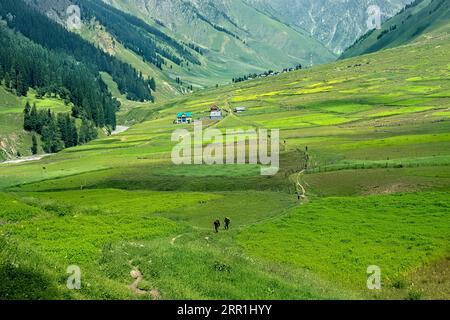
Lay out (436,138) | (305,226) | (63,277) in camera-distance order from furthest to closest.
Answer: (436,138), (305,226), (63,277)

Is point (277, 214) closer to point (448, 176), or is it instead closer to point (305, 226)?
point (305, 226)

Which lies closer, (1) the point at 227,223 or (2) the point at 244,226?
(1) the point at 227,223

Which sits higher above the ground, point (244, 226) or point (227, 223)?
point (227, 223)

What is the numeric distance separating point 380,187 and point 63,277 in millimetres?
59764

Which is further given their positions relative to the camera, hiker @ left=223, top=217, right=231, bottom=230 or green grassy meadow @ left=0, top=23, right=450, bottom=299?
hiker @ left=223, top=217, right=231, bottom=230

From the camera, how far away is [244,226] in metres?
65.1

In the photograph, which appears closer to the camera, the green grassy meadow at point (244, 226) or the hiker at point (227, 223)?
the green grassy meadow at point (244, 226)

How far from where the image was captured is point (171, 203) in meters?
82.2

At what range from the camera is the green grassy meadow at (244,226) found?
35.6 meters

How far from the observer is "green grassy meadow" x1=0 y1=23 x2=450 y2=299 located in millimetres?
35594

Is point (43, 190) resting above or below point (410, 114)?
below
